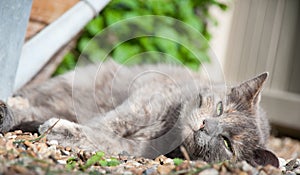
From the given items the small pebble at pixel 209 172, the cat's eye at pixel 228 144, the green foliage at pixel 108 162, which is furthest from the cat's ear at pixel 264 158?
the green foliage at pixel 108 162

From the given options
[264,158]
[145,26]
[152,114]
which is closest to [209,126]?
[264,158]

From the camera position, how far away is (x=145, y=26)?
12.7 feet

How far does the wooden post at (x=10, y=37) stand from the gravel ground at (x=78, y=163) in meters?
0.40

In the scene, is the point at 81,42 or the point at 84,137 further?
the point at 81,42

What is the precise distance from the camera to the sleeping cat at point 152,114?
2.65 metres

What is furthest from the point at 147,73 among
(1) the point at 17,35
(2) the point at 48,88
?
(1) the point at 17,35

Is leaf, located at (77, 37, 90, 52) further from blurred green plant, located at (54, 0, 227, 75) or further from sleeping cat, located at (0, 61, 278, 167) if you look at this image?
sleeping cat, located at (0, 61, 278, 167)

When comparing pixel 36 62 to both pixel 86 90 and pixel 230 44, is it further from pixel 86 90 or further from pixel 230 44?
pixel 230 44

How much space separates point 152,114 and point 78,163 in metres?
0.76

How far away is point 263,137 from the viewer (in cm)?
286

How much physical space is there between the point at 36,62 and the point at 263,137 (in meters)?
1.57

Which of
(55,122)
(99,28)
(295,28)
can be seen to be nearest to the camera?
(55,122)

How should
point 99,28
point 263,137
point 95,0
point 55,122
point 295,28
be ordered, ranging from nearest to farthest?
point 55,122 < point 263,137 < point 95,0 < point 99,28 < point 295,28

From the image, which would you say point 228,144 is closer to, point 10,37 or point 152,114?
point 152,114
